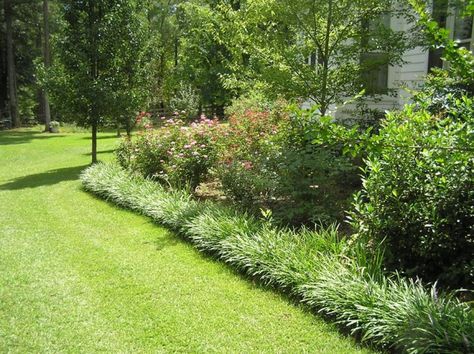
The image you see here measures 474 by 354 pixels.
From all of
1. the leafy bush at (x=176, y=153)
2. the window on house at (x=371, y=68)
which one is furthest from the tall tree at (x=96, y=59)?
→ the window on house at (x=371, y=68)

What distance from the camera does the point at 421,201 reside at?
13.1ft

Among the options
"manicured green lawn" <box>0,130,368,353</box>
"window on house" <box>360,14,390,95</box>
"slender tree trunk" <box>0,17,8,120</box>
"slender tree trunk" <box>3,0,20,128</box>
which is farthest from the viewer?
"slender tree trunk" <box>0,17,8,120</box>

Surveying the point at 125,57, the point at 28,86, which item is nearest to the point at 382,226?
the point at 125,57

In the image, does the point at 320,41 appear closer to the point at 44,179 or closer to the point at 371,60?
the point at 371,60

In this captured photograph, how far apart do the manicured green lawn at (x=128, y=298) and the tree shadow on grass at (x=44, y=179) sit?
11.8 ft

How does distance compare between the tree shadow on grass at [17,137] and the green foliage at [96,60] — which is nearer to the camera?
the green foliage at [96,60]

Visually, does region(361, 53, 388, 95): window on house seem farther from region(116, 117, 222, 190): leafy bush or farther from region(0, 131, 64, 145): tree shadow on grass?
region(0, 131, 64, 145): tree shadow on grass

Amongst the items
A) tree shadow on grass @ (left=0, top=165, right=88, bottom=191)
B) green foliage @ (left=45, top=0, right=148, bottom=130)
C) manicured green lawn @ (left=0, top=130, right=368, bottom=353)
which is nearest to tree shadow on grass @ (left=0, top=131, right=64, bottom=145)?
tree shadow on grass @ (left=0, top=165, right=88, bottom=191)

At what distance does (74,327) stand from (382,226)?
9.93 feet

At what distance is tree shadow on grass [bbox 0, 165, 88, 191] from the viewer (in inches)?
414

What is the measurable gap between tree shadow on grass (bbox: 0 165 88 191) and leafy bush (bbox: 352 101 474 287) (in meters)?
8.82

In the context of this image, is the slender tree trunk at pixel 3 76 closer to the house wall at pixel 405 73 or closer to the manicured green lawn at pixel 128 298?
the manicured green lawn at pixel 128 298

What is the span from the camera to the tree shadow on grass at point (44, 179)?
414 inches

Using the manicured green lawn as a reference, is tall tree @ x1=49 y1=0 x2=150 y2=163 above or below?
above
